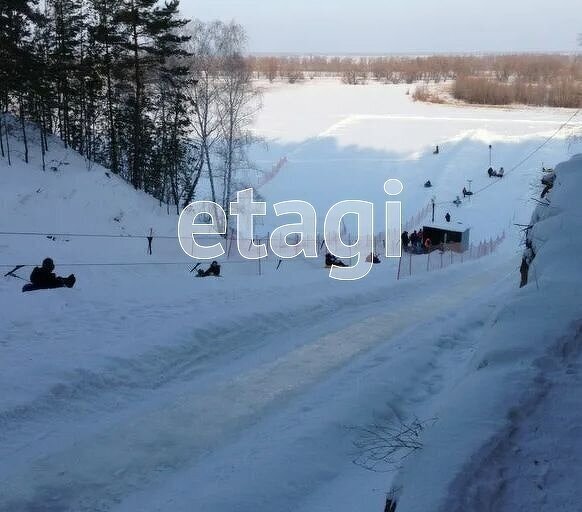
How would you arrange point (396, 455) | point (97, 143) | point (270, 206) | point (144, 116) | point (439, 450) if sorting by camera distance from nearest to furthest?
point (439, 450), point (396, 455), point (144, 116), point (97, 143), point (270, 206)

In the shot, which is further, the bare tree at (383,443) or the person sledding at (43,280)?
the person sledding at (43,280)

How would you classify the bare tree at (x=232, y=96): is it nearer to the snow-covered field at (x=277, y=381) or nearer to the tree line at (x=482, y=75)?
the tree line at (x=482, y=75)

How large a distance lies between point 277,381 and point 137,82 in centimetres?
2049

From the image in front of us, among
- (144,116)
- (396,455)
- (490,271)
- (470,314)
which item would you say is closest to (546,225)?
(470,314)

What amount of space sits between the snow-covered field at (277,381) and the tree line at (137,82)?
25.5ft

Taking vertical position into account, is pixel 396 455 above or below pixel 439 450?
below

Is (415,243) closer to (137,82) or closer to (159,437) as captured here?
(137,82)

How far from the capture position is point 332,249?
82.0ft

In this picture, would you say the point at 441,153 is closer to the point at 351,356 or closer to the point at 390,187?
the point at 390,187

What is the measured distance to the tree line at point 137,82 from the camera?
84.8 ft

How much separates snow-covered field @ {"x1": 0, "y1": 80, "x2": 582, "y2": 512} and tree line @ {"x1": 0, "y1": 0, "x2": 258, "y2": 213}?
7.76m

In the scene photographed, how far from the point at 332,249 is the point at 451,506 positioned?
20.4 metres

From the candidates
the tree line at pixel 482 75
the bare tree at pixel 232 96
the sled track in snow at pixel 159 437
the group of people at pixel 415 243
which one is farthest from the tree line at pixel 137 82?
the sled track in snow at pixel 159 437

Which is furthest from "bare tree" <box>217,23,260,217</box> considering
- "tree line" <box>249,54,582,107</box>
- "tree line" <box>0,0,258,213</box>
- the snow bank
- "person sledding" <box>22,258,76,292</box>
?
the snow bank
